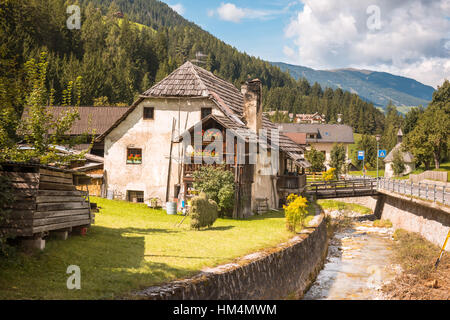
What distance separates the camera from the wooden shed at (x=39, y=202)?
1041 cm

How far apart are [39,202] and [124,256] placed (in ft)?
9.40

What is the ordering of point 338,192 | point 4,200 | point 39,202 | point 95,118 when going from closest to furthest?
point 4,200
point 39,202
point 338,192
point 95,118

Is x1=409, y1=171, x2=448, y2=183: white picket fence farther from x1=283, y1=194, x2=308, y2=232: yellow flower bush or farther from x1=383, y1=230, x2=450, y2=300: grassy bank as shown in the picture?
x1=283, y1=194, x2=308, y2=232: yellow flower bush

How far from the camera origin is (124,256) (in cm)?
1214

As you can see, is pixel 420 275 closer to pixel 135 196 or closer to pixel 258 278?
pixel 258 278

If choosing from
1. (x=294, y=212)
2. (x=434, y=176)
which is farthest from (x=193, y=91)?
(x=434, y=176)

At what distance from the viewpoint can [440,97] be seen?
307 ft

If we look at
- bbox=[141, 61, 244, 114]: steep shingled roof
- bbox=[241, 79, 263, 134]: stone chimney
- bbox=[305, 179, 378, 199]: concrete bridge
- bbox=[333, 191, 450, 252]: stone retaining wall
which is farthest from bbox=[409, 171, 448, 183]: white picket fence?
bbox=[141, 61, 244, 114]: steep shingled roof

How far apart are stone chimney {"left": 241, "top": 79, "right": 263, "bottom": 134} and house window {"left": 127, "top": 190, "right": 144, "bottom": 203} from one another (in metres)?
9.12

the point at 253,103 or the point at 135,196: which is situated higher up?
the point at 253,103

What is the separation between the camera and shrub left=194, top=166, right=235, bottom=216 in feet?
78.7

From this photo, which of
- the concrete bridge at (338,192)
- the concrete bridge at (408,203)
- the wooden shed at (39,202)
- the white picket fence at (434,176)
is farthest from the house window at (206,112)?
the white picket fence at (434,176)

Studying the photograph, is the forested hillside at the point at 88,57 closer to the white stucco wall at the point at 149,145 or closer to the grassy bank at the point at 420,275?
the white stucco wall at the point at 149,145

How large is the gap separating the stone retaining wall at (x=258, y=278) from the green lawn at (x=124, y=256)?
1.98 ft
